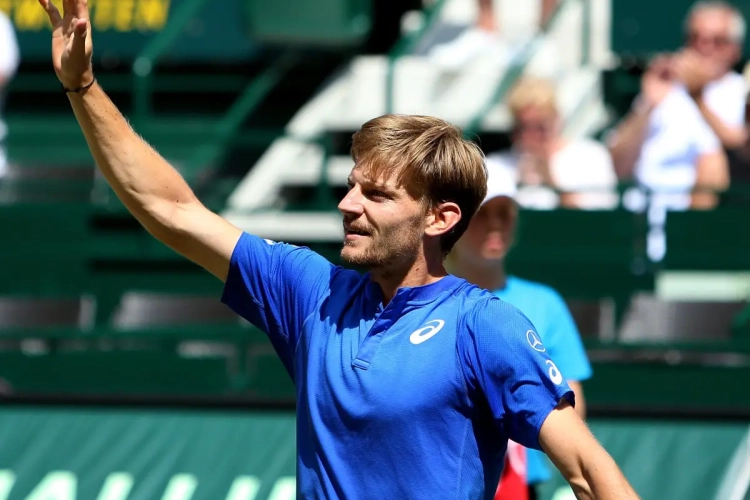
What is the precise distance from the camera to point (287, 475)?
16.4 feet

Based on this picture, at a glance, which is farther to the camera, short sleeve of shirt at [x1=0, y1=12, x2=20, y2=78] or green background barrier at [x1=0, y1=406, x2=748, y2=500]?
short sleeve of shirt at [x1=0, y1=12, x2=20, y2=78]

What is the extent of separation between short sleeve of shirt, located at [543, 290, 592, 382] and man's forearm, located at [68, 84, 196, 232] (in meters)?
1.62

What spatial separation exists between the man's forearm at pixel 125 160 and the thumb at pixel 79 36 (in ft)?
0.36

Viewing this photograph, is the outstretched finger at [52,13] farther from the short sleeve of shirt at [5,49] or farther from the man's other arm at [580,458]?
the short sleeve of shirt at [5,49]

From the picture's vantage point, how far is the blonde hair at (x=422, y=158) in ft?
9.14

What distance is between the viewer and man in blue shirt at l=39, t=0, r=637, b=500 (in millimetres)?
2646

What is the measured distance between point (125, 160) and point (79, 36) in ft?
1.02

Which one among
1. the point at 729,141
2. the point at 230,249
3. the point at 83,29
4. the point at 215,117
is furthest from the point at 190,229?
the point at 215,117

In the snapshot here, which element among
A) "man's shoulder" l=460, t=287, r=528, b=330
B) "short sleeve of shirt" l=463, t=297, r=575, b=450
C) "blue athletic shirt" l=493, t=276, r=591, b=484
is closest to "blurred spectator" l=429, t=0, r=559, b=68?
"blue athletic shirt" l=493, t=276, r=591, b=484

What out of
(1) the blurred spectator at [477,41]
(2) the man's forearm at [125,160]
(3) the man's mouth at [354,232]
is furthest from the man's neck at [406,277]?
(1) the blurred spectator at [477,41]

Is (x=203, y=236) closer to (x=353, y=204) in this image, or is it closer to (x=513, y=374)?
(x=353, y=204)

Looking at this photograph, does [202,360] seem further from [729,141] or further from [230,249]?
[230,249]

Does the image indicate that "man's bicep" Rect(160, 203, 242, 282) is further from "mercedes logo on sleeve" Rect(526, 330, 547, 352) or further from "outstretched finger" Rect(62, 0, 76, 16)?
"mercedes logo on sleeve" Rect(526, 330, 547, 352)

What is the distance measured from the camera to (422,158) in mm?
2781
